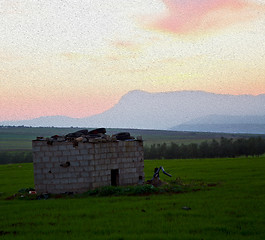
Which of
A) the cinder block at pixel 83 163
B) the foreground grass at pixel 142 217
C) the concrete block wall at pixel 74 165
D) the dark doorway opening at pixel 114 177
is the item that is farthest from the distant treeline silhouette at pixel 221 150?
the cinder block at pixel 83 163

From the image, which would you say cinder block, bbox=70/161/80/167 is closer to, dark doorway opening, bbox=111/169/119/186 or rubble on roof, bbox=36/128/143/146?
rubble on roof, bbox=36/128/143/146

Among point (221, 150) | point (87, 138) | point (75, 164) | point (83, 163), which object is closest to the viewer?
point (83, 163)

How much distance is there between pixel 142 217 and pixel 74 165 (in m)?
8.77

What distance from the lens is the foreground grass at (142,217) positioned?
12.9m

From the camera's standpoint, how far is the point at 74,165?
23062mm

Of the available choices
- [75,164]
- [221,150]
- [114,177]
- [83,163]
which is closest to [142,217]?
[83,163]

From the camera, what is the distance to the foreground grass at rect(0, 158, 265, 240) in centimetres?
1291

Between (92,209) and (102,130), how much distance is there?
10.2 metres

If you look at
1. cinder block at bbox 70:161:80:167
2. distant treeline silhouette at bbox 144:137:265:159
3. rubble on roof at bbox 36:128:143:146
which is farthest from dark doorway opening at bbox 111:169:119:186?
distant treeline silhouette at bbox 144:137:265:159

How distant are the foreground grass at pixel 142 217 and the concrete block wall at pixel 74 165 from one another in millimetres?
2130

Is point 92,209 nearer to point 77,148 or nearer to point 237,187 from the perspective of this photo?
point 77,148

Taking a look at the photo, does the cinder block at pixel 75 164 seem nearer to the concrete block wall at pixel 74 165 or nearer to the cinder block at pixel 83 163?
the concrete block wall at pixel 74 165

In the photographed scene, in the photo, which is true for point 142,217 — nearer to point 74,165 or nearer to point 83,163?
point 83,163

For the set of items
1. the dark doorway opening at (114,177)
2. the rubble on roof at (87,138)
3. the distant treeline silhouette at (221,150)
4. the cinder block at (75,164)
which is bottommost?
the distant treeline silhouette at (221,150)
